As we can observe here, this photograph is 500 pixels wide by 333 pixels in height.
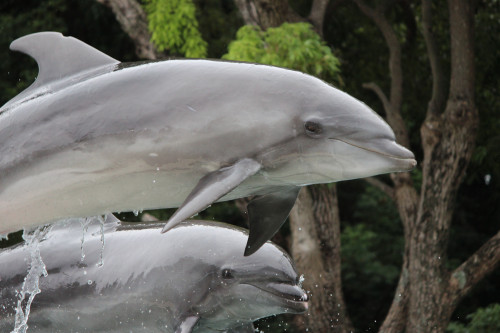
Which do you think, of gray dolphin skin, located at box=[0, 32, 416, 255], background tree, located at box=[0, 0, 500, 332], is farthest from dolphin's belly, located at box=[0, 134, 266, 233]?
background tree, located at box=[0, 0, 500, 332]

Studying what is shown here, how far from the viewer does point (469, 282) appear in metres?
13.4

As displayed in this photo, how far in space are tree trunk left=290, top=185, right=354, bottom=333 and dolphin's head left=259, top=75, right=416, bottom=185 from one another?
9.68 m

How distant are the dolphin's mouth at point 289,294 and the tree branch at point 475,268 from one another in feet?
27.6

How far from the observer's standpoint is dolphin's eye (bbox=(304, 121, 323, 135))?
387 cm

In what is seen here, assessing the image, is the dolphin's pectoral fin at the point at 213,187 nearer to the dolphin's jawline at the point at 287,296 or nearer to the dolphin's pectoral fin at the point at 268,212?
the dolphin's pectoral fin at the point at 268,212

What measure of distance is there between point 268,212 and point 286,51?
26.2ft

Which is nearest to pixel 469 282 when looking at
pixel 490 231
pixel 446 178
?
pixel 446 178

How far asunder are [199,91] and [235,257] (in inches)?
74.7

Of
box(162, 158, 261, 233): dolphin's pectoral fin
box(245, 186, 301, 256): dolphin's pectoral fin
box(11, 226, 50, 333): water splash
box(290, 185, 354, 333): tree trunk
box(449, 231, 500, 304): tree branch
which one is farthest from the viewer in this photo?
box(290, 185, 354, 333): tree trunk

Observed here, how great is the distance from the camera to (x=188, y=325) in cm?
555

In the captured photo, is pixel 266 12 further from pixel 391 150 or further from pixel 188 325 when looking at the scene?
pixel 391 150

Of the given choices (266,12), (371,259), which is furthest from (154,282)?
(371,259)

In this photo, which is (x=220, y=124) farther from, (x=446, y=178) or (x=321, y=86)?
(x=446, y=178)

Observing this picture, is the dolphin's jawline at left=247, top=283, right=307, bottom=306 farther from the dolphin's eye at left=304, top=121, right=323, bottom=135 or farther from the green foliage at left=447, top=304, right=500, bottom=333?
the green foliage at left=447, top=304, right=500, bottom=333
